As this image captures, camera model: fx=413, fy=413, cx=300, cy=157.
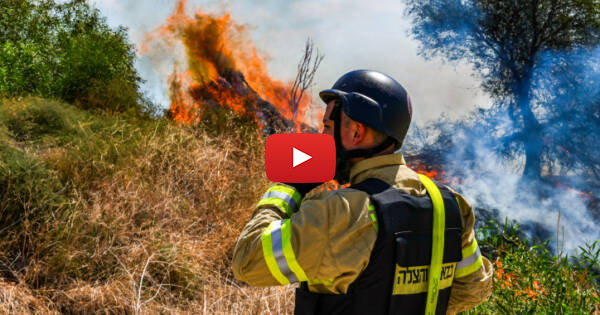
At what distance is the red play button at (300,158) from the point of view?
1.47 m

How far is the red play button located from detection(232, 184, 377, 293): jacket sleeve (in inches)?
8.4

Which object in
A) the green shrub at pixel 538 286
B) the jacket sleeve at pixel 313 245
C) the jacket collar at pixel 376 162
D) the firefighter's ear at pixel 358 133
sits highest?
the firefighter's ear at pixel 358 133

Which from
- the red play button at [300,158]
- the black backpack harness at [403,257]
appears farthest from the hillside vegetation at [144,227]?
the red play button at [300,158]

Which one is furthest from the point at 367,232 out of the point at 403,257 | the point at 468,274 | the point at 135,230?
the point at 135,230

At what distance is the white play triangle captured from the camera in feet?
4.98

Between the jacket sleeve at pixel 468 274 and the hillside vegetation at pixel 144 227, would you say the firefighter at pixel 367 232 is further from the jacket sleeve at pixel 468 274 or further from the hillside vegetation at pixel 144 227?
the hillside vegetation at pixel 144 227

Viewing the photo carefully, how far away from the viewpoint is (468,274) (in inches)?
65.2

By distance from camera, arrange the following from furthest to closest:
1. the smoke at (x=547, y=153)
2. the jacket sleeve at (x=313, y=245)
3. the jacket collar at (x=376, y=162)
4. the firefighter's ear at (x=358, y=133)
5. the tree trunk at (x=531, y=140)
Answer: the tree trunk at (x=531, y=140), the smoke at (x=547, y=153), the firefighter's ear at (x=358, y=133), the jacket collar at (x=376, y=162), the jacket sleeve at (x=313, y=245)

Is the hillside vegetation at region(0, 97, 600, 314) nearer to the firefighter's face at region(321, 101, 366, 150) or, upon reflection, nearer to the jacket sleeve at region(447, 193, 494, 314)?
the jacket sleeve at region(447, 193, 494, 314)

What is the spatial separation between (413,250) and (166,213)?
4.16 m

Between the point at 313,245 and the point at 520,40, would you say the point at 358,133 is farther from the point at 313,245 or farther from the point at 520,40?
the point at 520,40

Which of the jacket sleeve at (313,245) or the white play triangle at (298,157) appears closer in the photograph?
the jacket sleeve at (313,245)

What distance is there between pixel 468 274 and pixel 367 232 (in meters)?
0.67

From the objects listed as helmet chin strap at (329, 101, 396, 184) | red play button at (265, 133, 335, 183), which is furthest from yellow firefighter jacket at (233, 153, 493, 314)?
helmet chin strap at (329, 101, 396, 184)
